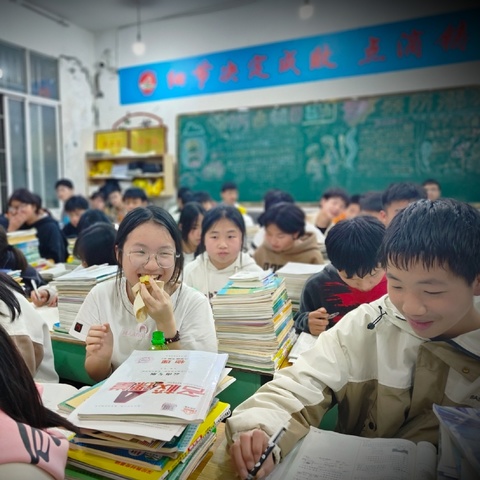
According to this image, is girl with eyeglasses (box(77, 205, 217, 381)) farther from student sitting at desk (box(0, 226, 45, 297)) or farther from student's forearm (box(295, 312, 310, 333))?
student sitting at desk (box(0, 226, 45, 297))

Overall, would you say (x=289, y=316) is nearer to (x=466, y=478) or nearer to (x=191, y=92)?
(x=466, y=478)

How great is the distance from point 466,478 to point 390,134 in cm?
525

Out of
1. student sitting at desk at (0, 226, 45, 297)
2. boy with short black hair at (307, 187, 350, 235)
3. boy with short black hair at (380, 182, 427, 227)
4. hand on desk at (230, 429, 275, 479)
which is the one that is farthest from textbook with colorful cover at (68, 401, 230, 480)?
boy with short black hair at (307, 187, 350, 235)

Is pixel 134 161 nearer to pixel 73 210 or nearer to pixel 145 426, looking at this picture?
pixel 73 210

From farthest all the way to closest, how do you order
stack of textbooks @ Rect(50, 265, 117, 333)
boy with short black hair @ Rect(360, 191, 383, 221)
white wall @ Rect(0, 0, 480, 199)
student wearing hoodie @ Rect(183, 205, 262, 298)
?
white wall @ Rect(0, 0, 480, 199), boy with short black hair @ Rect(360, 191, 383, 221), student wearing hoodie @ Rect(183, 205, 262, 298), stack of textbooks @ Rect(50, 265, 117, 333)

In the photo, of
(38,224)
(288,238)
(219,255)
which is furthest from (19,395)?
(38,224)

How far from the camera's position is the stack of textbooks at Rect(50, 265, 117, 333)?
1.81 m

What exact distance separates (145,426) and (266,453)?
0.27m

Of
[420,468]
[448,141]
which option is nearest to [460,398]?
[420,468]

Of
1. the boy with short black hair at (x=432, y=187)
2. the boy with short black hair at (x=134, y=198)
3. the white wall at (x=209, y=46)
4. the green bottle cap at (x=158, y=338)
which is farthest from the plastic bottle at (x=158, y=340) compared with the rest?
the white wall at (x=209, y=46)

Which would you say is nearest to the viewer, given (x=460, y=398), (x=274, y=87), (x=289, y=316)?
(x=460, y=398)

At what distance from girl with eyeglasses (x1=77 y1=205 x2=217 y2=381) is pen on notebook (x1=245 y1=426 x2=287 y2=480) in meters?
0.49

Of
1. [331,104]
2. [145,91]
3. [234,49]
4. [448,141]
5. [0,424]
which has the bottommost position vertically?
[0,424]

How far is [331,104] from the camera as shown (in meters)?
5.59
